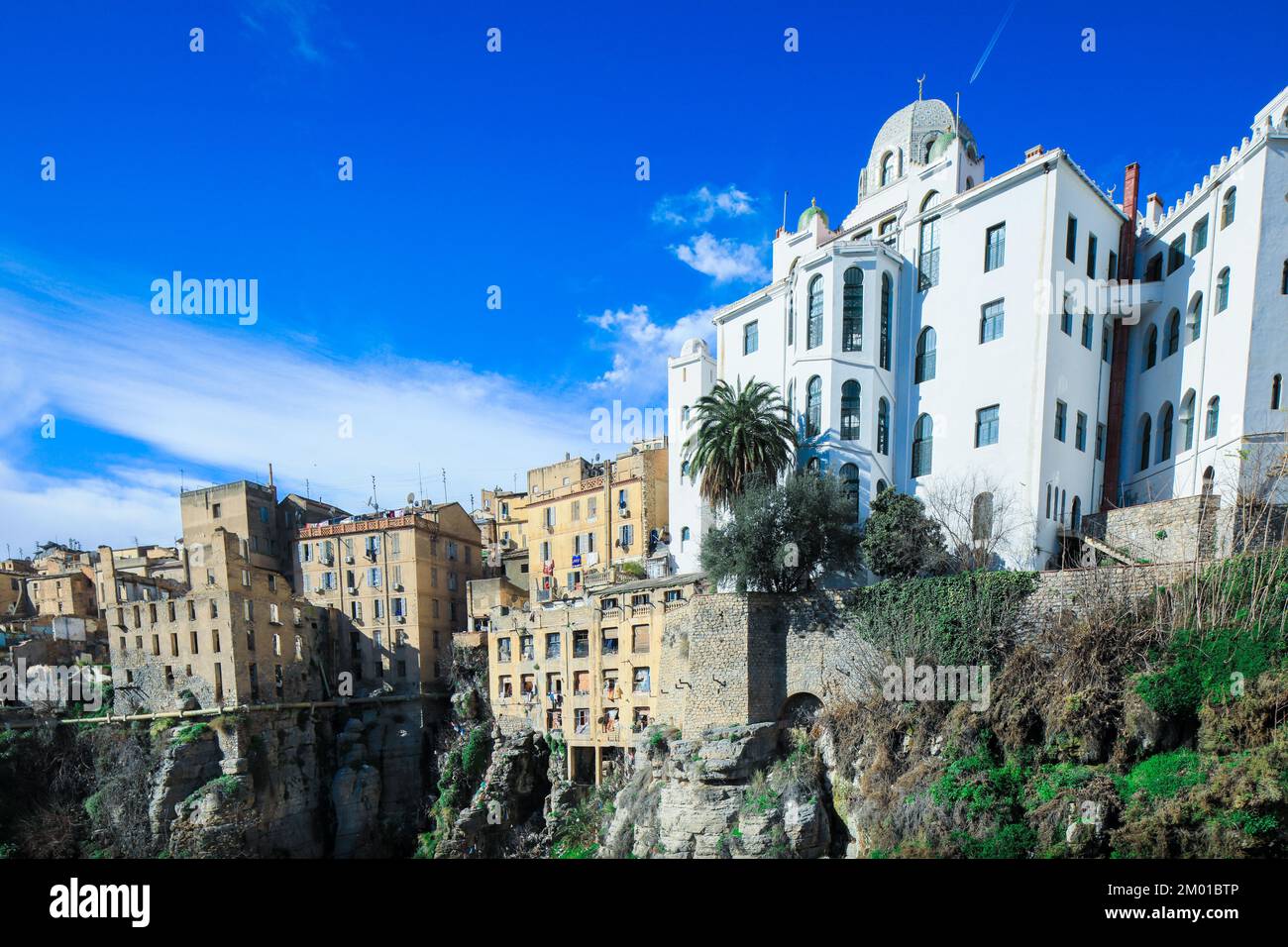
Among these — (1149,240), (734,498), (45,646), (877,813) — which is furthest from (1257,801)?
(45,646)

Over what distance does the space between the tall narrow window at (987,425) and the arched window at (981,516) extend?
6.62 ft

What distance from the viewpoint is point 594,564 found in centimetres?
4434

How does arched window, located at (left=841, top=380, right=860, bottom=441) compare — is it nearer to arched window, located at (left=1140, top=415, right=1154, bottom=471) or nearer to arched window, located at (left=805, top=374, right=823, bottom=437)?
arched window, located at (left=805, top=374, right=823, bottom=437)

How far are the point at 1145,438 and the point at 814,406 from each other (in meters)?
12.7

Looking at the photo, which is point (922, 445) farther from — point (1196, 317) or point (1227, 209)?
point (1227, 209)

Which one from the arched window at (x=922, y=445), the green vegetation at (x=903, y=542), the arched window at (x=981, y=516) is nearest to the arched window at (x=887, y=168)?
the arched window at (x=922, y=445)

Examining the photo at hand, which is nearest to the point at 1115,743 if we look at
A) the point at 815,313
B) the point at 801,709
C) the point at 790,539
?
the point at 801,709

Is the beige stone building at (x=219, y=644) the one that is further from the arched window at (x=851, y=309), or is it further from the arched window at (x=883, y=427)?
the arched window at (x=851, y=309)

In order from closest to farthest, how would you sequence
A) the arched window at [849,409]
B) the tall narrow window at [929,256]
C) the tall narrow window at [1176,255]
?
the tall narrow window at [1176,255], the arched window at [849,409], the tall narrow window at [929,256]

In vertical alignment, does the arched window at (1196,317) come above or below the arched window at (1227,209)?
below

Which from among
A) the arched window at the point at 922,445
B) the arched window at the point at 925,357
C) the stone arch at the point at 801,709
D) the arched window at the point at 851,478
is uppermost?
the arched window at the point at 925,357

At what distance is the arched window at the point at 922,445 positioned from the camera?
2934cm
